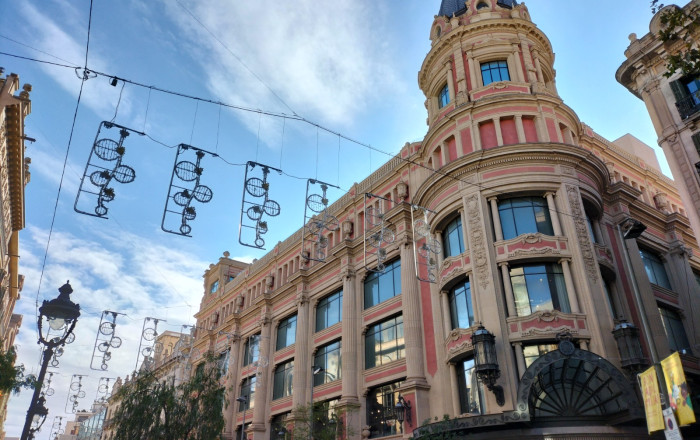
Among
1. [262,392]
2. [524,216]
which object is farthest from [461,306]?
[262,392]

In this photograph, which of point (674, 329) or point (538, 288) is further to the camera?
point (674, 329)

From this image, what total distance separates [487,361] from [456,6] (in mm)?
27924

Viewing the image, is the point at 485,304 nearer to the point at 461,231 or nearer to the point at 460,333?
the point at 460,333

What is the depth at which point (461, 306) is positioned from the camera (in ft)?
92.0

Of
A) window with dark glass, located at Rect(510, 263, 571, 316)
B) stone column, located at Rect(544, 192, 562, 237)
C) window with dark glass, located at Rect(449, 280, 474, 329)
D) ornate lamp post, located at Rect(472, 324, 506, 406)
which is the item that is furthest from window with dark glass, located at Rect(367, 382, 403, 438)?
stone column, located at Rect(544, 192, 562, 237)

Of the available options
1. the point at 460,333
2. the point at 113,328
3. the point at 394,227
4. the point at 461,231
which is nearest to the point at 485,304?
the point at 460,333

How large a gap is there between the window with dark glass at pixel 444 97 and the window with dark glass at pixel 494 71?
2.62 meters

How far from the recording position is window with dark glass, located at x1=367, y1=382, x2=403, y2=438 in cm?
3000

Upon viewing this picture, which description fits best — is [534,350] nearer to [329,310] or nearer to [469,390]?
[469,390]

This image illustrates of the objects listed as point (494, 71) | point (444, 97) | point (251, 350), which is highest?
point (494, 71)

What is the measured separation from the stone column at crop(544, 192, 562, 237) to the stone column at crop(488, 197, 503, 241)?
265 cm

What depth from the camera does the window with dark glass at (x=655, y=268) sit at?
111 feet

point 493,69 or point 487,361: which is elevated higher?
point 493,69

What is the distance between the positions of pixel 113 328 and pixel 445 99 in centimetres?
2544
